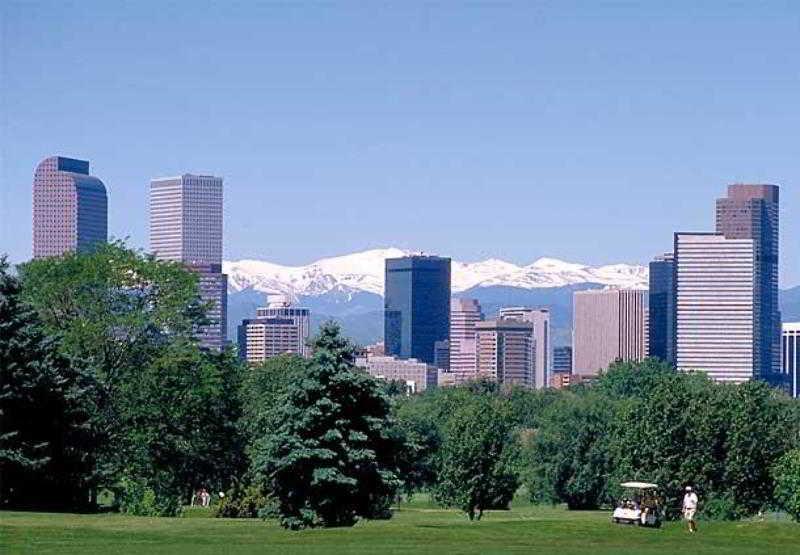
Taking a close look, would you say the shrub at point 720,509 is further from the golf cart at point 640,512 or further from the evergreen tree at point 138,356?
the golf cart at point 640,512

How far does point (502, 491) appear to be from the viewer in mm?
93562

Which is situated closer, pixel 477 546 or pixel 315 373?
pixel 477 546

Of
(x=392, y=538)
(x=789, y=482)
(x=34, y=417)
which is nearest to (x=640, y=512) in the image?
(x=392, y=538)

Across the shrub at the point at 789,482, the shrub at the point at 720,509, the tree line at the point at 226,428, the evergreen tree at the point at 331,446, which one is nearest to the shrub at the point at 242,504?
the tree line at the point at 226,428

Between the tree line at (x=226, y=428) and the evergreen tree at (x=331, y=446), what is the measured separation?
0.05m

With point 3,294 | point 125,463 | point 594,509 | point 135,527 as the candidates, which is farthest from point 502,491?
point 135,527

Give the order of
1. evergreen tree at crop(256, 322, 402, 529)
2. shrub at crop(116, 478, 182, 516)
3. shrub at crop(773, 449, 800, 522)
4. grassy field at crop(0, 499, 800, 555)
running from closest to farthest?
grassy field at crop(0, 499, 800, 555) → evergreen tree at crop(256, 322, 402, 529) → shrub at crop(116, 478, 182, 516) → shrub at crop(773, 449, 800, 522)

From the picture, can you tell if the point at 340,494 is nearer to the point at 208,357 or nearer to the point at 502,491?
the point at 208,357

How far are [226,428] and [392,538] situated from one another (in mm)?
31304

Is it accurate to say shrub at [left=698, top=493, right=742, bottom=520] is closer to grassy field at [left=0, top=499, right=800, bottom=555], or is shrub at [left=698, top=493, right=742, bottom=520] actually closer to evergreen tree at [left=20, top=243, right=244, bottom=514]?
evergreen tree at [left=20, top=243, right=244, bottom=514]

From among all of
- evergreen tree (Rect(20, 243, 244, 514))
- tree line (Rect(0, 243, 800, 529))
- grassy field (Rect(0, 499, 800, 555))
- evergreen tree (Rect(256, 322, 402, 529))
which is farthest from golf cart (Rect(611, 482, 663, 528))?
evergreen tree (Rect(20, 243, 244, 514))

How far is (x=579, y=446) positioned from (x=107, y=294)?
51.7 metres

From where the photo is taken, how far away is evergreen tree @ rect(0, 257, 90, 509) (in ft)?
192

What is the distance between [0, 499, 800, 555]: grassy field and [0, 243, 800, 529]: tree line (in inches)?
139
